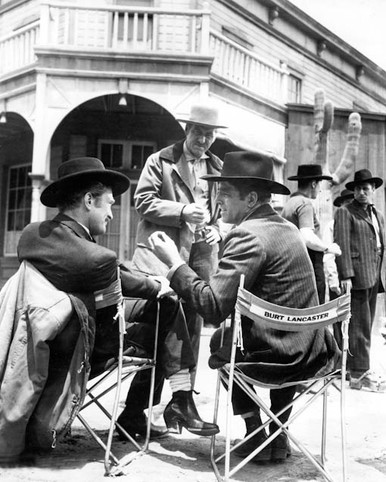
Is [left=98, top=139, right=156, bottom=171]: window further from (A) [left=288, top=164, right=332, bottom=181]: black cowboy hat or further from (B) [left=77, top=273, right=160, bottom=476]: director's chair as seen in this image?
(B) [left=77, top=273, right=160, bottom=476]: director's chair

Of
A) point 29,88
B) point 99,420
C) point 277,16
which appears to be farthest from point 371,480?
point 277,16

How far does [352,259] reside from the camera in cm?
551

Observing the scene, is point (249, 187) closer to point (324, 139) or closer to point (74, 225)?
point (74, 225)

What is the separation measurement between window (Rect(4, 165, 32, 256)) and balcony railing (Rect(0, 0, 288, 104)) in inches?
110

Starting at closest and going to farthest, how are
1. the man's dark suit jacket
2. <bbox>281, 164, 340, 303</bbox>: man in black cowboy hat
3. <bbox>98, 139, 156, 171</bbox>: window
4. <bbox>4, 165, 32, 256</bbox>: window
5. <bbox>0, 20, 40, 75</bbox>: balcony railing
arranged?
1. the man's dark suit jacket
2. <bbox>281, 164, 340, 303</bbox>: man in black cowboy hat
3. <bbox>0, 20, 40, 75</bbox>: balcony railing
4. <bbox>98, 139, 156, 171</bbox>: window
5. <bbox>4, 165, 32, 256</bbox>: window

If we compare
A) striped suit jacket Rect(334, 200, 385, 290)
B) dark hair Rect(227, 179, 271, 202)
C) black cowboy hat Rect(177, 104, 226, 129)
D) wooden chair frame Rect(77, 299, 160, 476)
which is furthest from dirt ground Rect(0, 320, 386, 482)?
black cowboy hat Rect(177, 104, 226, 129)

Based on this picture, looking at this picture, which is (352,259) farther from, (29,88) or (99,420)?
(29,88)

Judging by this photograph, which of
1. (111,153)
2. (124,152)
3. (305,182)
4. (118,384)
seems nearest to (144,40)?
(124,152)

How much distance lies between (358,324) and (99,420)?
285 cm

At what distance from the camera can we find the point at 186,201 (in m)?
3.90

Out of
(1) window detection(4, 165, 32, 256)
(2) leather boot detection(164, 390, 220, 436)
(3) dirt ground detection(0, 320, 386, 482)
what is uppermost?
(1) window detection(4, 165, 32, 256)

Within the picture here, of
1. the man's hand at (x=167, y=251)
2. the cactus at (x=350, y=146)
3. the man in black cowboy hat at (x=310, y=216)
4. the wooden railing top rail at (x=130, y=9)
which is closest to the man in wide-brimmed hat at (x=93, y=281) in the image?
the man's hand at (x=167, y=251)

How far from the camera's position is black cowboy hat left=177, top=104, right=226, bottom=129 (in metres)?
3.63

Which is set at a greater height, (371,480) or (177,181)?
(177,181)
